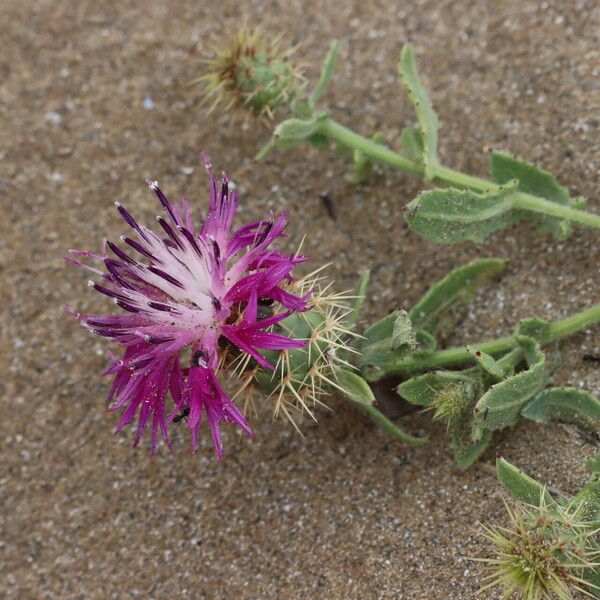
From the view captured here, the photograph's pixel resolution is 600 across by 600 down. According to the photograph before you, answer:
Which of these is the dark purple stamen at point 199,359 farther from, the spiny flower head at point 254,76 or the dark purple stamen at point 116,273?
the spiny flower head at point 254,76

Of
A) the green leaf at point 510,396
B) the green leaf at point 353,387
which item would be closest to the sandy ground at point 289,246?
the green leaf at point 510,396

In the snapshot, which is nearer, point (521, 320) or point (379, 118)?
point (521, 320)

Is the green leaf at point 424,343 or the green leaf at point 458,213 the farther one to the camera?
the green leaf at point 424,343

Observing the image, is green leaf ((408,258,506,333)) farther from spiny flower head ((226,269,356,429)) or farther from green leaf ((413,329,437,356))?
spiny flower head ((226,269,356,429))

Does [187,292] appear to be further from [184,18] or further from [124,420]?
[184,18]

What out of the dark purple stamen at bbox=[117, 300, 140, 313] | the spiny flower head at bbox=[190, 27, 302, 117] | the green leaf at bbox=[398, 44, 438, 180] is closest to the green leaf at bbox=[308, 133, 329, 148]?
the spiny flower head at bbox=[190, 27, 302, 117]

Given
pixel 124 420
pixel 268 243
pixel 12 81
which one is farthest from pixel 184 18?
pixel 124 420
